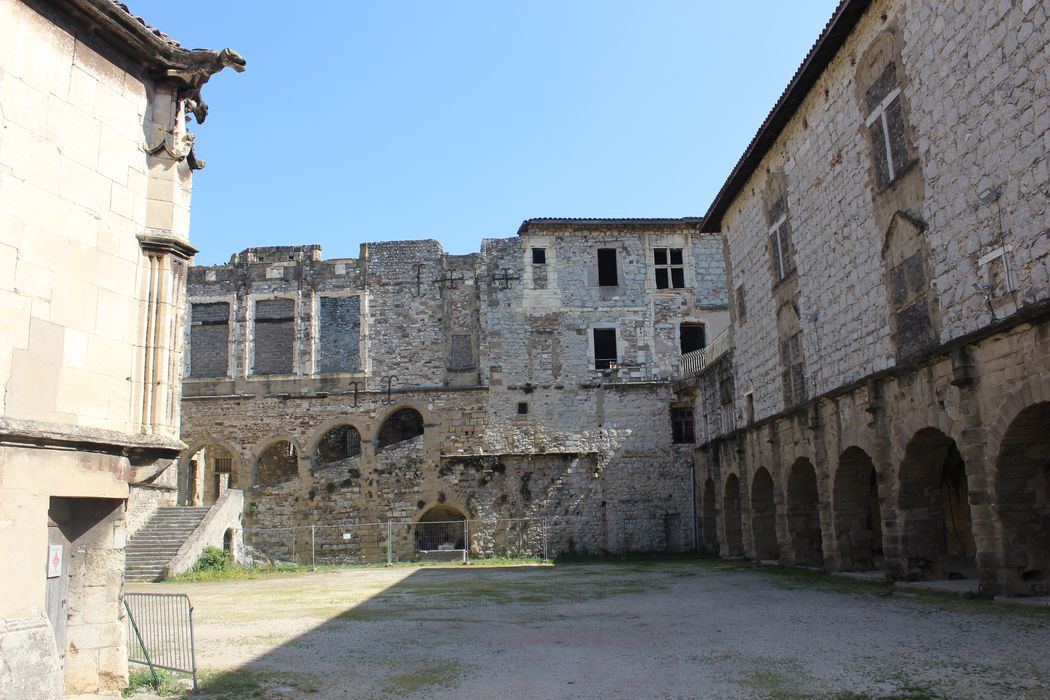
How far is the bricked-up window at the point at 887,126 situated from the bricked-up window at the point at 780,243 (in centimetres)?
421

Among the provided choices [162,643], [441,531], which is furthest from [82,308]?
[441,531]

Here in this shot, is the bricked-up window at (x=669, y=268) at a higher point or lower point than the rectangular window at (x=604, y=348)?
higher

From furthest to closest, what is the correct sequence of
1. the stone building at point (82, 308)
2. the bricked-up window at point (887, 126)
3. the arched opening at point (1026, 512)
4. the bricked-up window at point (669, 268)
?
the bricked-up window at point (669, 268) → the bricked-up window at point (887, 126) → the arched opening at point (1026, 512) → the stone building at point (82, 308)

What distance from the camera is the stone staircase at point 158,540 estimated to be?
70.7ft

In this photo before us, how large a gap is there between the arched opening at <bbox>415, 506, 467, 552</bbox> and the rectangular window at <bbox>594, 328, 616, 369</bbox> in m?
7.33

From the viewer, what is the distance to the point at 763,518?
2145 centimetres

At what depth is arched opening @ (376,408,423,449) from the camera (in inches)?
1260

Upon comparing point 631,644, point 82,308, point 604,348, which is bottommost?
point 631,644

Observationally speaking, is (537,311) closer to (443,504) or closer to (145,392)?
(443,504)

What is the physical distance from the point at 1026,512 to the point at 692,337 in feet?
63.8

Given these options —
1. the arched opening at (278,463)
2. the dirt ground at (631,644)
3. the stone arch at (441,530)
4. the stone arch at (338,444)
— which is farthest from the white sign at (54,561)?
the arched opening at (278,463)

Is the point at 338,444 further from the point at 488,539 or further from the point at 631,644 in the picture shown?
the point at 631,644

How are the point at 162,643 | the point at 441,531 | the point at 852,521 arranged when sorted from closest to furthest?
the point at 162,643, the point at 852,521, the point at 441,531

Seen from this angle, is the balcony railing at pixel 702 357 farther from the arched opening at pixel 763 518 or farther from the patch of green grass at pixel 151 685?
the patch of green grass at pixel 151 685
